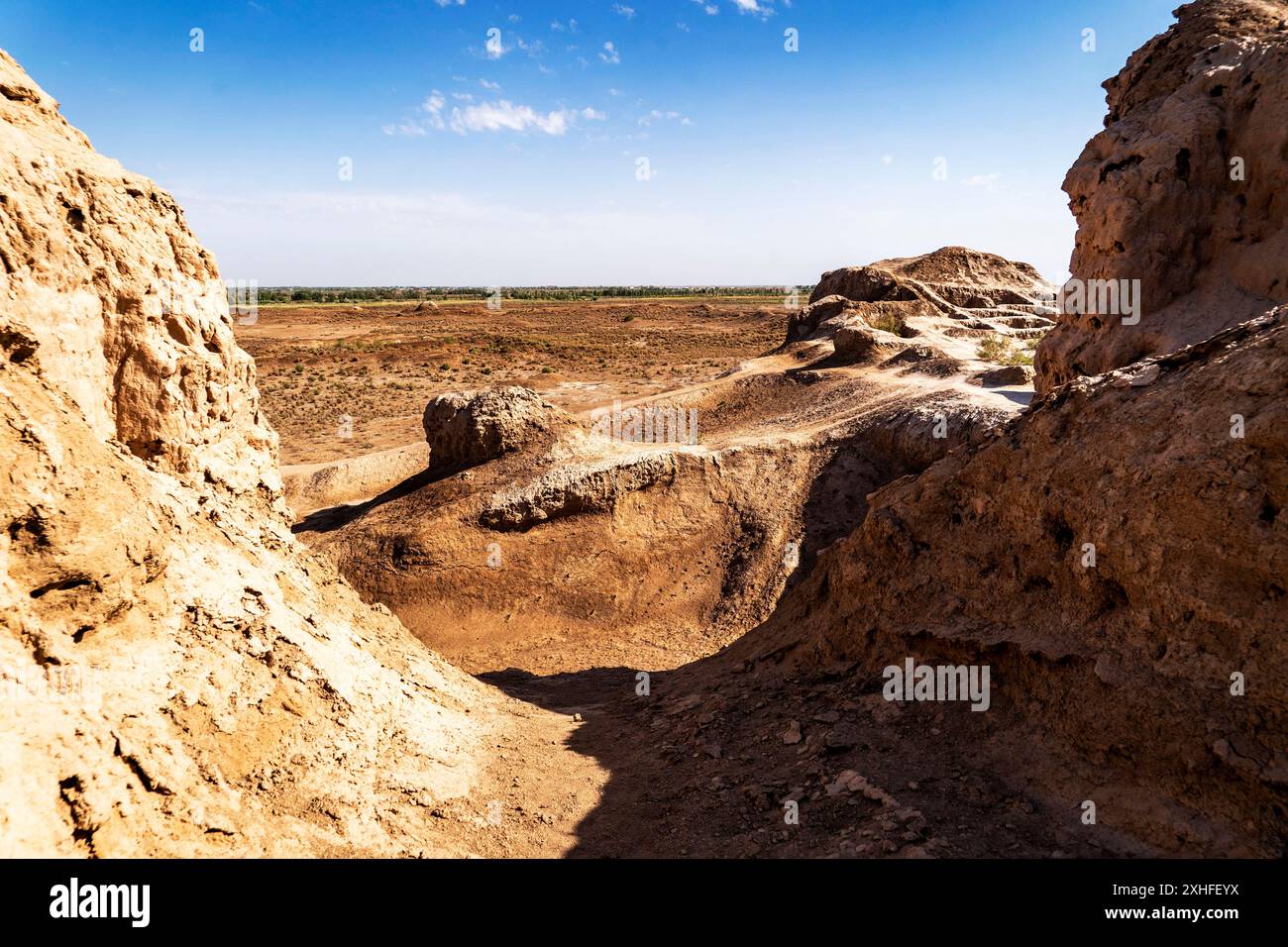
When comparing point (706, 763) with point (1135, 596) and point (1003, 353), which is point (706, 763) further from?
point (1003, 353)

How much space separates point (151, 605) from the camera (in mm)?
4680

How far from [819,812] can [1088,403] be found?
12.9 feet

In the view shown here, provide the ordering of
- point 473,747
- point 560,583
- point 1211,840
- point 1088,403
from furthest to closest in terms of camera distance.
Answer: point 560,583 → point 473,747 → point 1088,403 → point 1211,840

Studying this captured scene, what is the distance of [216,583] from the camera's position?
17.6 feet

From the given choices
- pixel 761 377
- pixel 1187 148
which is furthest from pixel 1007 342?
pixel 1187 148

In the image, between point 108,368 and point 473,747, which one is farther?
point 473,747

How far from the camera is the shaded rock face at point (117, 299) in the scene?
520 cm

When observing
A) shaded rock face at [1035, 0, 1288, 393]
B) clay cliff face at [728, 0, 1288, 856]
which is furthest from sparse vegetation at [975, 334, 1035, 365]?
clay cliff face at [728, 0, 1288, 856]

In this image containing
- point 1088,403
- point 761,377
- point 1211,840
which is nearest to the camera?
point 1211,840

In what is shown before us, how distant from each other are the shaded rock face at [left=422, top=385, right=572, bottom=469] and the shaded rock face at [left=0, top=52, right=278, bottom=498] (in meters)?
6.79

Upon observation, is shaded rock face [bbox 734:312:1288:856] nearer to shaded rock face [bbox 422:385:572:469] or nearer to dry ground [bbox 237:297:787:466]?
shaded rock face [bbox 422:385:572:469]

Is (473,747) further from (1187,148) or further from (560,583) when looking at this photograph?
(1187,148)

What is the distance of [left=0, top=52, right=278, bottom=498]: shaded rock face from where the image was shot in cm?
520

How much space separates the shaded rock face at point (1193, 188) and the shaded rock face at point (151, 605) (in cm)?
1104
